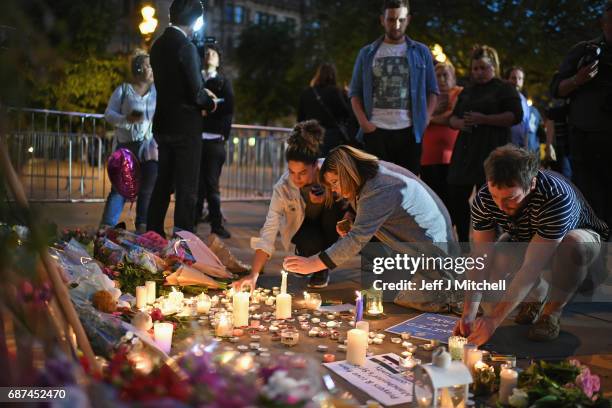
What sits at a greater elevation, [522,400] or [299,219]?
[299,219]

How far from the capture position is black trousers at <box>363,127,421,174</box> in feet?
14.7

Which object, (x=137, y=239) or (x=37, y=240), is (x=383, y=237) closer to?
(x=137, y=239)

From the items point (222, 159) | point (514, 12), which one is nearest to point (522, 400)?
point (222, 159)

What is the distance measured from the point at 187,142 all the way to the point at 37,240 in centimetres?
314

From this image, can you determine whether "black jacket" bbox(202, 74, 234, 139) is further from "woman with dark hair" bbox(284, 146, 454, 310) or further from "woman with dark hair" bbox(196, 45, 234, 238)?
"woman with dark hair" bbox(284, 146, 454, 310)

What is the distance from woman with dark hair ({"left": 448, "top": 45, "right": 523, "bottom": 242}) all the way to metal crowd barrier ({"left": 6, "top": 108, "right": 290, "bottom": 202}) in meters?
3.18

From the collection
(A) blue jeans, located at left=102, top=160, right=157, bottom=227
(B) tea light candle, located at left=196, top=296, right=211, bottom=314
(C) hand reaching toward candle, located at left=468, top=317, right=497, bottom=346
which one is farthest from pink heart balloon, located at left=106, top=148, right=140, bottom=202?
(C) hand reaching toward candle, located at left=468, top=317, right=497, bottom=346

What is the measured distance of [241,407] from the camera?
1188 mm

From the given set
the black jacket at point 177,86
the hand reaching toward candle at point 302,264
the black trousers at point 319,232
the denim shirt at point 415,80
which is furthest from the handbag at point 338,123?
the hand reaching toward candle at point 302,264

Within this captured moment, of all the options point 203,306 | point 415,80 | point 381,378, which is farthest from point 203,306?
point 415,80

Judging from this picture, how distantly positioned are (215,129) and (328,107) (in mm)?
1042

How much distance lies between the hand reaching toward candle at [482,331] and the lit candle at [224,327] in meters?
1.00

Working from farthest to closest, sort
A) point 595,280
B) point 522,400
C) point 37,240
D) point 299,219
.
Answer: point 299,219, point 595,280, point 522,400, point 37,240

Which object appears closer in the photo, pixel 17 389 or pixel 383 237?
pixel 17 389
